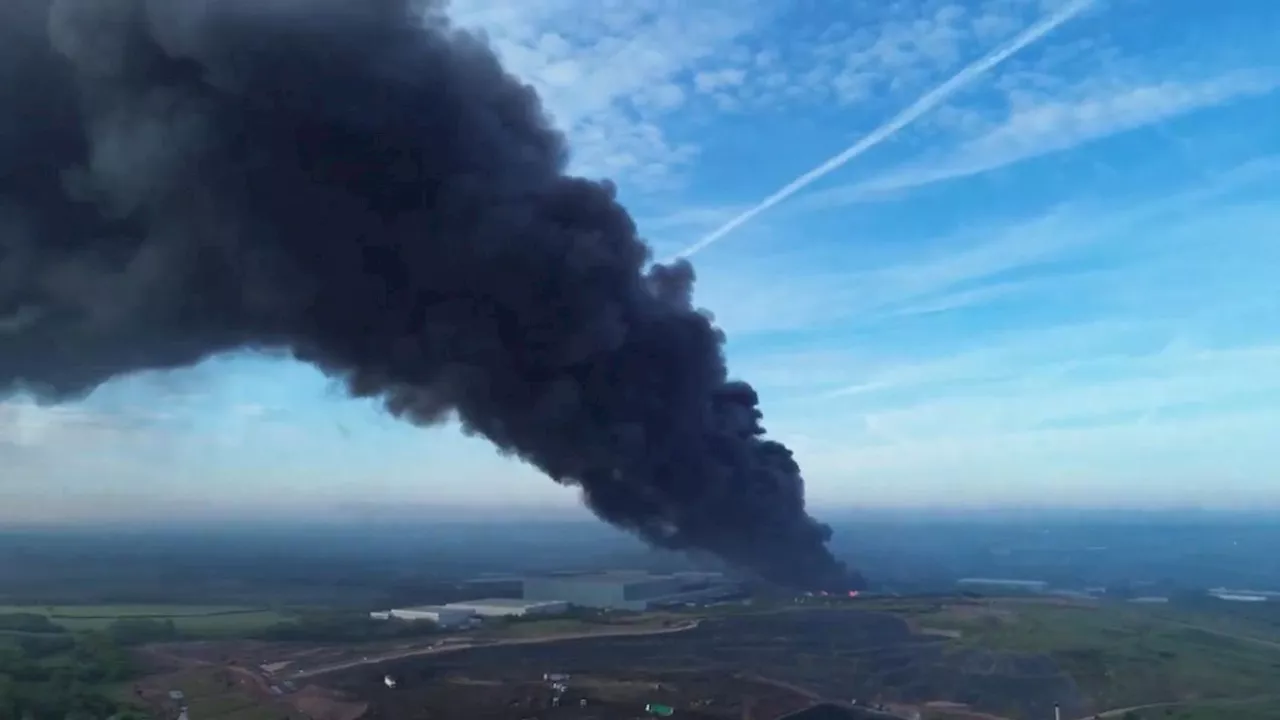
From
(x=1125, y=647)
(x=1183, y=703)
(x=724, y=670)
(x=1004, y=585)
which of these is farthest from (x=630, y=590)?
(x=1183, y=703)

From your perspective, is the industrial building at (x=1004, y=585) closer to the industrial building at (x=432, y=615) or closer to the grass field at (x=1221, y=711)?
the grass field at (x=1221, y=711)

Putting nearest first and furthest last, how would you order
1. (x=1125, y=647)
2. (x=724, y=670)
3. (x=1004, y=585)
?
(x=724, y=670)
(x=1125, y=647)
(x=1004, y=585)

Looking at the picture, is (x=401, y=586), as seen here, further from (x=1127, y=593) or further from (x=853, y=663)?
(x=1127, y=593)

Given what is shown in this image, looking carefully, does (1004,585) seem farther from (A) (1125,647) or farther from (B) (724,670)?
(B) (724,670)

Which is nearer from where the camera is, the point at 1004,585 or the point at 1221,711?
the point at 1221,711

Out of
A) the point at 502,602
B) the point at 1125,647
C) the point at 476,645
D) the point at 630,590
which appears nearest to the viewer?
the point at 476,645

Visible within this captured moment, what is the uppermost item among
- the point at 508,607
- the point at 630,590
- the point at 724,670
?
the point at 630,590

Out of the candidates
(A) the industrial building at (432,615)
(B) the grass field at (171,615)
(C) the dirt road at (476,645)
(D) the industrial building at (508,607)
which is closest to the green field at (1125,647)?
(C) the dirt road at (476,645)

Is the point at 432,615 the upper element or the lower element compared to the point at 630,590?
lower

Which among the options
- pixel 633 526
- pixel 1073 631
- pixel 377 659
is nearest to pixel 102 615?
pixel 377 659
